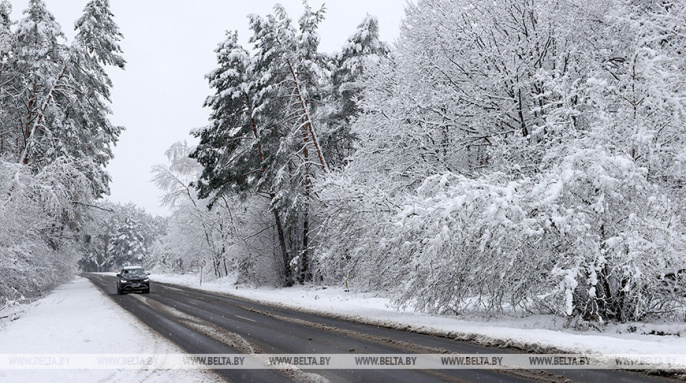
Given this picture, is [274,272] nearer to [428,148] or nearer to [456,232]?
[428,148]

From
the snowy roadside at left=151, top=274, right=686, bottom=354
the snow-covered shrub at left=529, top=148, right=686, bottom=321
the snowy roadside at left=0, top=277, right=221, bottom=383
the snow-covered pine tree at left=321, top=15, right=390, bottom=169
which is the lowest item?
the snowy roadside at left=0, top=277, right=221, bottom=383

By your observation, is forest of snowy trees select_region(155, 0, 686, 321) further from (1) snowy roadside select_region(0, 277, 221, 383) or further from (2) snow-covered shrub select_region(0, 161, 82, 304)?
(2) snow-covered shrub select_region(0, 161, 82, 304)

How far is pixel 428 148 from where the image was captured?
569 inches

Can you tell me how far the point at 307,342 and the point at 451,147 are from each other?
8.24 meters

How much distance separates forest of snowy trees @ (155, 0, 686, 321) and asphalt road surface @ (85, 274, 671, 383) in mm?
2191

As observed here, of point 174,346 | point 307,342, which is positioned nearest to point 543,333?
point 307,342

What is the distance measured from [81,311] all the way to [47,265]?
7.96 m

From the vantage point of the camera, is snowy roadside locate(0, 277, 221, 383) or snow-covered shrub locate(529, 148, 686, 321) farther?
snow-covered shrub locate(529, 148, 686, 321)

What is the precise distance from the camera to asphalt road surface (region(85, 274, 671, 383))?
19.9ft

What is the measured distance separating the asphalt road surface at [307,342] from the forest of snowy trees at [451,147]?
2.17m

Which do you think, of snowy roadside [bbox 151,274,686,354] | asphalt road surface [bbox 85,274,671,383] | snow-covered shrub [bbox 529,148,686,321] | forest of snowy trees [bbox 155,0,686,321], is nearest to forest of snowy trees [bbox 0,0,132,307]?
asphalt road surface [bbox 85,274,671,383]

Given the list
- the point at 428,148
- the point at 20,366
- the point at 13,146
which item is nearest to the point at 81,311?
the point at 20,366

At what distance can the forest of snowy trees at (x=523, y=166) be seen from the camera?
918 centimetres

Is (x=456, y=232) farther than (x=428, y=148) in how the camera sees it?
No
